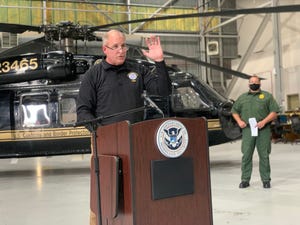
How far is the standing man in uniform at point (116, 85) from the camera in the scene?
2.44 metres

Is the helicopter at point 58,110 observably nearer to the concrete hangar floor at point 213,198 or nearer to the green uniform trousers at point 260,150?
the concrete hangar floor at point 213,198

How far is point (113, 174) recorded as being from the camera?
6.68 ft

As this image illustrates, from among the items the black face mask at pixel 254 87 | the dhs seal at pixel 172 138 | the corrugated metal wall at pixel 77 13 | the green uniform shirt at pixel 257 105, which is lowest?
the dhs seal at pixel 172 138

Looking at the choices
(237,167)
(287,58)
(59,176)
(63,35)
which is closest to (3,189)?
(59,176)

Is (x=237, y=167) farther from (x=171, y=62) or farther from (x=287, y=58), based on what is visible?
(x=171, y=62)

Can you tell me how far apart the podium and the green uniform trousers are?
3.84 m

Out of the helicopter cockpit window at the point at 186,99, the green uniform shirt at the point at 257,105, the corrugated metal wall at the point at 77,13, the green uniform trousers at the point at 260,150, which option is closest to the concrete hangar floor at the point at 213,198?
the green uniform trousers at the point at 260,150

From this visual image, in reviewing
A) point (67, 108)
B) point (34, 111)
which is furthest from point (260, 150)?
point (34, 111)

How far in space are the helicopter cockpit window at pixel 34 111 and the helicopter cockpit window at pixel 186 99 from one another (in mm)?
2453

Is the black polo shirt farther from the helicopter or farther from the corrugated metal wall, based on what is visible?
the corrugated metal wall

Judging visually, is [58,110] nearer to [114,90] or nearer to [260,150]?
[260,150]

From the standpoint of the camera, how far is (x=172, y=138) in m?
2.04

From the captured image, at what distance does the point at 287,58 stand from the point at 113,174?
54.9 feet

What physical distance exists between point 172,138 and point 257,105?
409 cm
